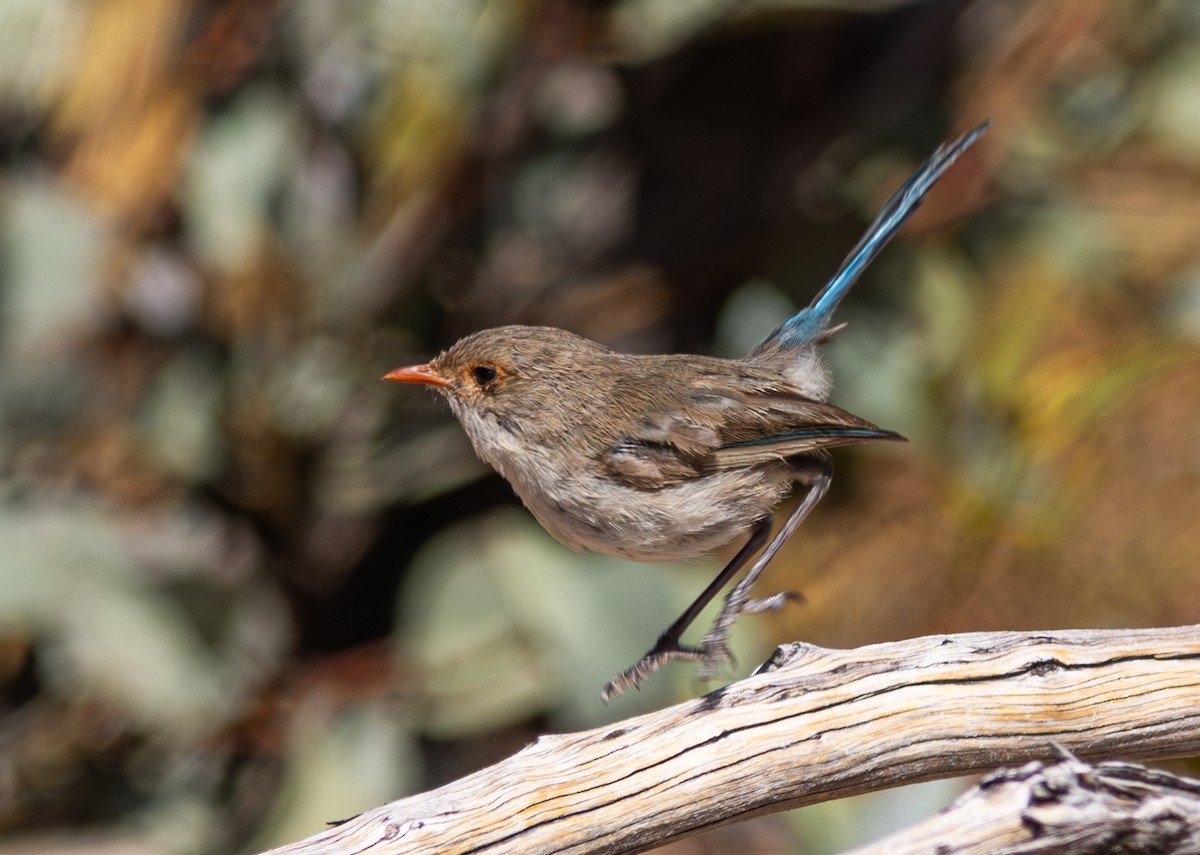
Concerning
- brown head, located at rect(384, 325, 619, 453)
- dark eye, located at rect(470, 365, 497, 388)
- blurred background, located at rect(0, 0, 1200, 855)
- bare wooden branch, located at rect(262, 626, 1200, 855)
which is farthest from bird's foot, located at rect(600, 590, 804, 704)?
blurred background, located at rect(0, 0, 1200, 855)

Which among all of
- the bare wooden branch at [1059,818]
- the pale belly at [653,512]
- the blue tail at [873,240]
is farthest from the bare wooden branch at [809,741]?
the blue tail at [873,240]

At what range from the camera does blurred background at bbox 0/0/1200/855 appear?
4820mm

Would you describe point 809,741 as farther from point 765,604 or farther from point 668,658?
point 668,658

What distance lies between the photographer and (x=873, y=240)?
3.68m

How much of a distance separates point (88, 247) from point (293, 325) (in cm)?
80

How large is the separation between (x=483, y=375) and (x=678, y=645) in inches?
33.5

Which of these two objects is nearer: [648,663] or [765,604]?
[765,604]

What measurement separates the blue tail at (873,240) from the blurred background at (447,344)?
108 cm

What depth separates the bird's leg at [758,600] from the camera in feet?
10.3

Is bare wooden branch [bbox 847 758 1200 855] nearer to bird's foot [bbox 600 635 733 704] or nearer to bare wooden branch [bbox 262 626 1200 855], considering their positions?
bare wooden branch [bbox 262 626 1200 855]

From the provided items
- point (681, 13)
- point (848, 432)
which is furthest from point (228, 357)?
point (848, 432)

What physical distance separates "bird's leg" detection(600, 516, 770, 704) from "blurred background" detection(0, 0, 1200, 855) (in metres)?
1.00

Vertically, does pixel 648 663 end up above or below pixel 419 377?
below

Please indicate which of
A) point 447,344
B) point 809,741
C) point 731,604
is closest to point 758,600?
point 731,604
